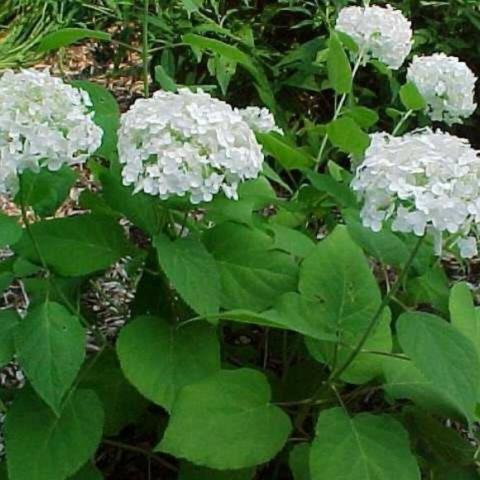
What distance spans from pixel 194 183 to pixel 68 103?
0.22 metres

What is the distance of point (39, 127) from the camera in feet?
4.98

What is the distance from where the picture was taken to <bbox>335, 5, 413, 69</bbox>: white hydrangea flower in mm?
2148

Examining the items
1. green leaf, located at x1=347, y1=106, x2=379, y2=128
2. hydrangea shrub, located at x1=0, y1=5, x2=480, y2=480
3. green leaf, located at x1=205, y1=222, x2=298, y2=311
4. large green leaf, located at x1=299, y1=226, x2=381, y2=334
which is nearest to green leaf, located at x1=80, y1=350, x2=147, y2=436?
hydrangea shrub, located at x1=0, y1=5, x2=480, y2=480

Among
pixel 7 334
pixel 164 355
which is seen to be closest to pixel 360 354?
pixel 164 355

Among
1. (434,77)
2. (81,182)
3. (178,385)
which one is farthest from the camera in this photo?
(81,182)

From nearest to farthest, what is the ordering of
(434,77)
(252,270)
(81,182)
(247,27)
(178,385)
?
(178,385) < (252,270) < (434,77) < (81,182) < (247,27)

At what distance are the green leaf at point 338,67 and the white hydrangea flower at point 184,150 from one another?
1.34 feet

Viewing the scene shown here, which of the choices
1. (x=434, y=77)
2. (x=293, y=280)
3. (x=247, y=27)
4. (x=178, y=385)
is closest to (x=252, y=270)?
(x=293, y=280)

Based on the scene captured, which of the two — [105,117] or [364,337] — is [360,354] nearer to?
[364,337]

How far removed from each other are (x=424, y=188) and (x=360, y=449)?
40 centimetres

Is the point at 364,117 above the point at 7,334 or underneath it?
above

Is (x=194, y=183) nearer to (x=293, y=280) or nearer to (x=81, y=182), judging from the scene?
(x=293, y=280)

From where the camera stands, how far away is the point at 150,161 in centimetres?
152

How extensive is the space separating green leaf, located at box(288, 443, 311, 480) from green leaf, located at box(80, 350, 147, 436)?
270mm
